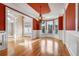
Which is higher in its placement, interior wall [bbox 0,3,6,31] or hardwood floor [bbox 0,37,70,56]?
interior wall [bbox 0,3,6,31]

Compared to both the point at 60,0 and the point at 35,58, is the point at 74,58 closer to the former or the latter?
the point at 35,58

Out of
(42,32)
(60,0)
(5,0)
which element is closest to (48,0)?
(60,0)

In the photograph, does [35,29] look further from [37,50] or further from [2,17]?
[37,50]

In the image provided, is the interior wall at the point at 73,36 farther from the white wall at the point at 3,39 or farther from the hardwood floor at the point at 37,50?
the white wall at the point at 3,39

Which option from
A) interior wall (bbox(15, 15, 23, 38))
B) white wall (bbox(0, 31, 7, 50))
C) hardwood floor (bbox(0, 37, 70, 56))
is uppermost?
A: interior wall (bbox(15, 15, 23, 38))

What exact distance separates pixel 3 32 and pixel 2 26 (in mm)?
332

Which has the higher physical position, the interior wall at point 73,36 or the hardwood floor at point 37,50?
the interior wall at point 73,36

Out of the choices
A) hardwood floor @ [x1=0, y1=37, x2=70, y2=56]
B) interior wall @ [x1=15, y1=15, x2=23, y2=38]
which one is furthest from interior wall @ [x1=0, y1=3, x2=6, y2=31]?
interior wall @ [x1=15, y1=15, x2=23, y2=38]

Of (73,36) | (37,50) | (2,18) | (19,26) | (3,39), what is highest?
(2,18)

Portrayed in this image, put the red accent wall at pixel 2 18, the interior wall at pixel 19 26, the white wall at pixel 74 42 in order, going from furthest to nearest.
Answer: the interior wall at pixel 19 26
the red accent wall at pixel 2 18
the white wall at pixel 74 42

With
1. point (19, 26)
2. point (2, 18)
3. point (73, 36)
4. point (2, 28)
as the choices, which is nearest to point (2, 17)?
point (2, 18)

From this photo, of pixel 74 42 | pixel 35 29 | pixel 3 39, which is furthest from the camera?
pixel 35 29

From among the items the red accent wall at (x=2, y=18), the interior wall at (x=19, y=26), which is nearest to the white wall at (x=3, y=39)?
the red accent wall at (x=2, y=18)

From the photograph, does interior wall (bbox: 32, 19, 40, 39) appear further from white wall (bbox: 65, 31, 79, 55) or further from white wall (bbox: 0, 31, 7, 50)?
white wall (bbox: 65, 31, 79, 55)
